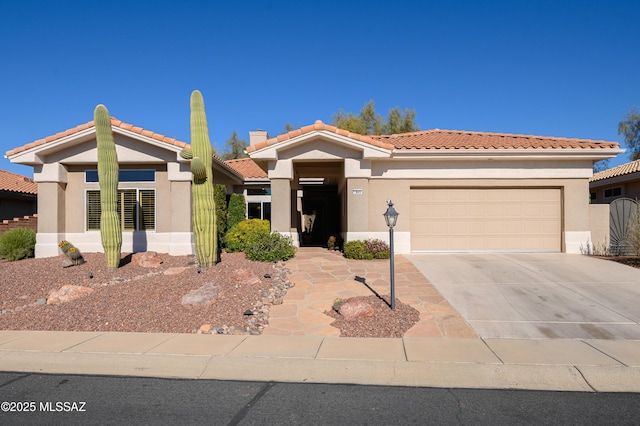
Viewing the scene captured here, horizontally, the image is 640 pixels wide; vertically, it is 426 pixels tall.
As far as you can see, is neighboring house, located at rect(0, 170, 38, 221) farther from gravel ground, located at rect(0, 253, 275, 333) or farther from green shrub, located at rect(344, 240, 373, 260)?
green shrub, located at rect(344, 240, 373, 260)

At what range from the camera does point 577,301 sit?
25.4ft

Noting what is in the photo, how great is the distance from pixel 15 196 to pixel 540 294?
23267 mm

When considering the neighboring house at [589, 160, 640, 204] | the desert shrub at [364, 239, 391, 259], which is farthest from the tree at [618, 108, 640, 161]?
the desert shrub at [364, 239, 391, 259]

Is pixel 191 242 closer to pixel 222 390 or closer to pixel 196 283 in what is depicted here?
pixel 196 283

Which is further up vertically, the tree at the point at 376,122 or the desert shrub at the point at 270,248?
the tree at the point at 376,122

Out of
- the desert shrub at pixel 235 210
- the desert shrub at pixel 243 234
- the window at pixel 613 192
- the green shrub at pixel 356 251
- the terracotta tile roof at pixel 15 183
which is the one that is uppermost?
the terracotta tile roof at pixel 15 183

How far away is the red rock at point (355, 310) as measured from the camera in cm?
696

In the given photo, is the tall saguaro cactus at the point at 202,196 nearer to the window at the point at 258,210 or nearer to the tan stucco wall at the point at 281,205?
the tan stucco wall at the point at 281,205

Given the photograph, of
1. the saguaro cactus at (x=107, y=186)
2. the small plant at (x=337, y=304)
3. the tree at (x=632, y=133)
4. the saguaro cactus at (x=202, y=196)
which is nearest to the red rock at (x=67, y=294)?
the saguaro cactus at (x=107, y=186)

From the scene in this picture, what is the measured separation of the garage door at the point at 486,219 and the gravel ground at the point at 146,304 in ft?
17.9

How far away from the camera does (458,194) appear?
525 inches

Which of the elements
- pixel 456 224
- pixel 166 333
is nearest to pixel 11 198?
pixel 166 333

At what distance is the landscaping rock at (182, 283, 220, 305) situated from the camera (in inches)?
307

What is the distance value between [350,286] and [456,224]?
598cm
